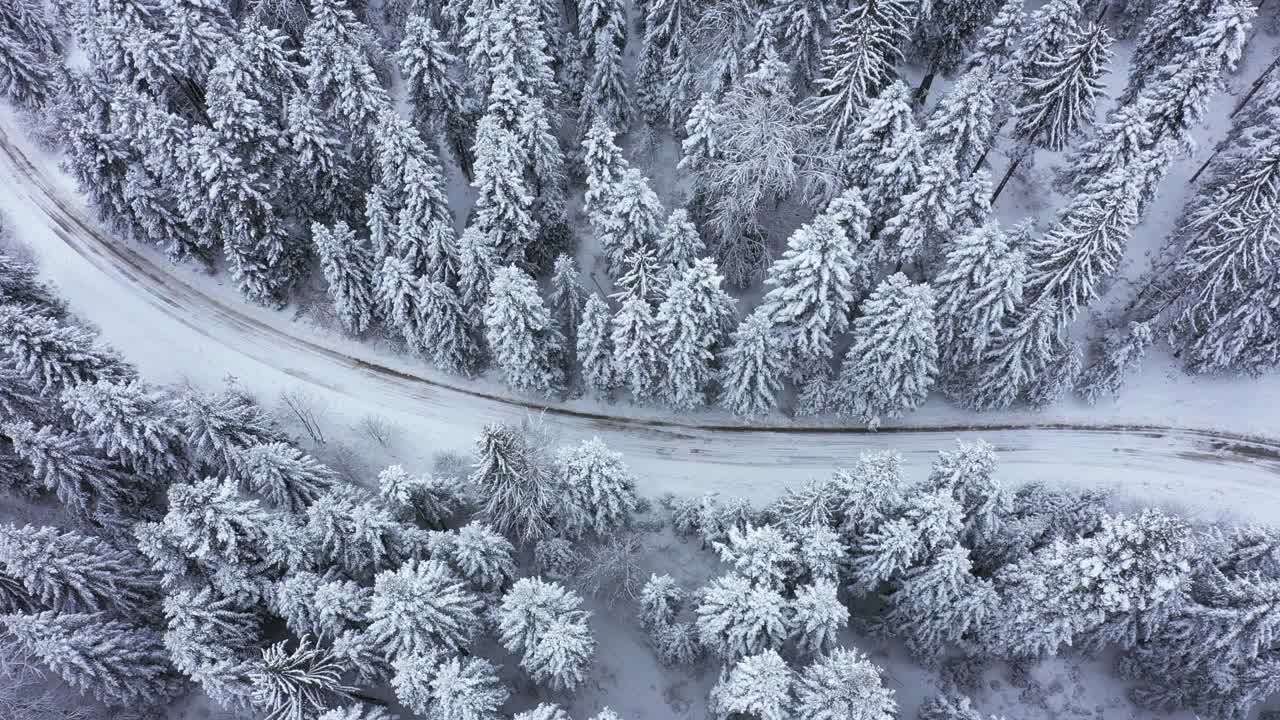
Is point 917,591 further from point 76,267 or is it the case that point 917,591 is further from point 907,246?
point 76,267

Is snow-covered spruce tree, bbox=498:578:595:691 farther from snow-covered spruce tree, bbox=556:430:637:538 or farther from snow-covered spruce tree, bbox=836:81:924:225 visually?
snow-covered spruce tree, bbox=836:81:924:225

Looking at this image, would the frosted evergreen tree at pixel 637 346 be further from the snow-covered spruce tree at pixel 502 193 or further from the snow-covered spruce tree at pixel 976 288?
the snow-covered spruce tree at pixel 976 288

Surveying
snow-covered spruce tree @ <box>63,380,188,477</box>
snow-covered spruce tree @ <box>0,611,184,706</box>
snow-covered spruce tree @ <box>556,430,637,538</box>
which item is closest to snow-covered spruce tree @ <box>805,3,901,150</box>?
snow-covered spruce tree @ <box>556,430,637,538</box>

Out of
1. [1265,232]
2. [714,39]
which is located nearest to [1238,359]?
[1265,232]

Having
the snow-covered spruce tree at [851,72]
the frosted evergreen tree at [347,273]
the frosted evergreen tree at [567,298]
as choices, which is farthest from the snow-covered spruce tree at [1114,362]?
the frosted evergreen tree at [347,273]

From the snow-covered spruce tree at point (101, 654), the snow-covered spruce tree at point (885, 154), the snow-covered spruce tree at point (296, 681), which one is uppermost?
the snow-covered spruce tree at point (885, 154)

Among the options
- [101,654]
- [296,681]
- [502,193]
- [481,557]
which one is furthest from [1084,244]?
[101,654]
